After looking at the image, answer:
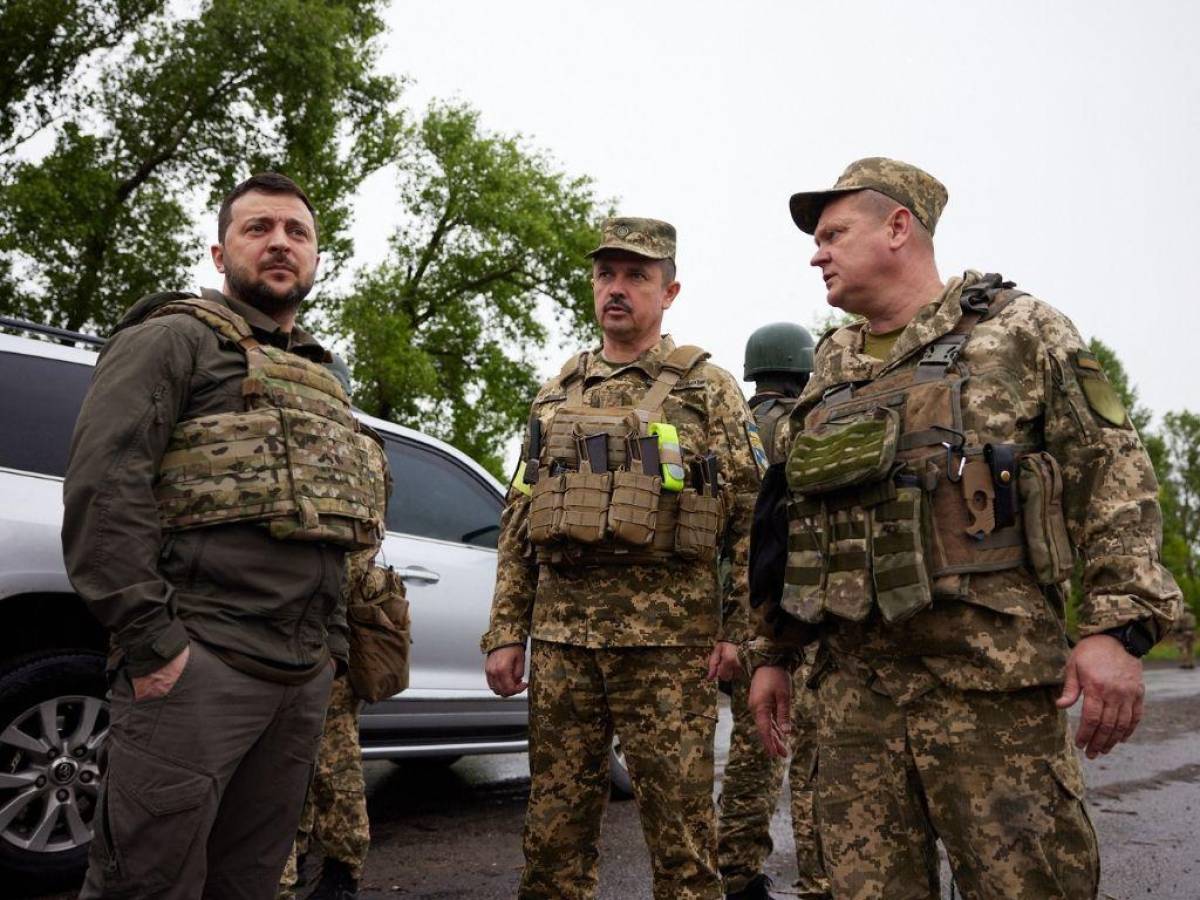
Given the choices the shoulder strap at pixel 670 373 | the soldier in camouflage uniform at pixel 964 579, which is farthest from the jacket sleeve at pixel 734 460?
the soldier in camouflage uniform at pixel 964 579

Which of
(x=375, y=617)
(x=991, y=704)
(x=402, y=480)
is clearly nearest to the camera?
(x=991, y=704)

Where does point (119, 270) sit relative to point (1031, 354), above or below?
above

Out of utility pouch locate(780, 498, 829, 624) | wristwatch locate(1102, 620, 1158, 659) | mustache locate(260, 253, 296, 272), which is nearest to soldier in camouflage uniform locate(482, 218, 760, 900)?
utility pouch locate(780, 498, 829, 624)

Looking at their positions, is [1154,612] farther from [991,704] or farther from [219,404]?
[219,404]

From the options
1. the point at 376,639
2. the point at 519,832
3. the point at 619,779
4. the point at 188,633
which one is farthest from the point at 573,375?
the point at 619,779

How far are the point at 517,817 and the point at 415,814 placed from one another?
52 cm

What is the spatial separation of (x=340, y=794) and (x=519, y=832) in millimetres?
1617

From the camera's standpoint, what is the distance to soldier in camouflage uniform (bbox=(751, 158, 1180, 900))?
213 cm

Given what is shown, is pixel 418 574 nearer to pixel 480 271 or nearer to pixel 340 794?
pixel 340 794

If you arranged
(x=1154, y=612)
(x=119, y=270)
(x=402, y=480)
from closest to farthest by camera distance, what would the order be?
1. (x=1154, y=612)
2. (x=402, y=480)
3. (x=119, y=270)

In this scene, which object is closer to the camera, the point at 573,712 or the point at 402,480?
the point at 573,712

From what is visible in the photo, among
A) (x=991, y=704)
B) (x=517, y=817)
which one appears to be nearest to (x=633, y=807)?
(x=517, y=817)

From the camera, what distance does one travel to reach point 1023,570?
2.26m

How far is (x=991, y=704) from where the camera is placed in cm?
222
